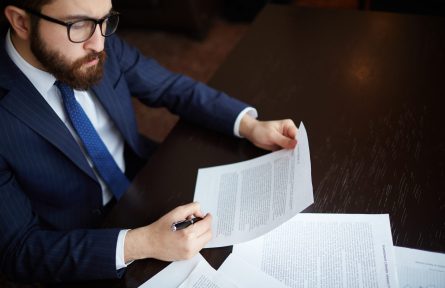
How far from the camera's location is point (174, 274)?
809 millimetres

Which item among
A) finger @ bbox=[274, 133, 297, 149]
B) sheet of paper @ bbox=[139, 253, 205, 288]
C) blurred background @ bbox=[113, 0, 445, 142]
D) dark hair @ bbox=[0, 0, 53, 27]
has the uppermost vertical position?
dark hair @ bbox=[0, 0, 53, 27]

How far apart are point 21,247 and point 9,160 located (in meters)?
0.21

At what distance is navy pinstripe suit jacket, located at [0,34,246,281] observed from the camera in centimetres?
86

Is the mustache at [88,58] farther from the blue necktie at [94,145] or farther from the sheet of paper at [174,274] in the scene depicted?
the sheet of paper at [174,274]

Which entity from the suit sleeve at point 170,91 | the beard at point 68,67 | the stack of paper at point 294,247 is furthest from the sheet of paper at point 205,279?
the beard at point 68,67

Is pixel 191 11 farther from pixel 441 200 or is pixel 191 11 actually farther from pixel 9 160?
pixel 441 200

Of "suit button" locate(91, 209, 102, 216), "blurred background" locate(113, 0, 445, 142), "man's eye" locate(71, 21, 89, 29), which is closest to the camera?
"man's eye" locate(71, 21, 89, 29)

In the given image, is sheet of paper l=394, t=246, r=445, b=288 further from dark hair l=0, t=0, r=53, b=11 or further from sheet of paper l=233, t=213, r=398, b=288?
dark hair l=0, t=0, r=53, b=11

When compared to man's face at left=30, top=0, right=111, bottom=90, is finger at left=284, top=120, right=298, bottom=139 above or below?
below

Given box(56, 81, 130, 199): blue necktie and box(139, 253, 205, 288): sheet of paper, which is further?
box(56, 81, 130, 199): blue necktie

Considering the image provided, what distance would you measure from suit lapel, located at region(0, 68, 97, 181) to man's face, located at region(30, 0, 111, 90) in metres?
0.07

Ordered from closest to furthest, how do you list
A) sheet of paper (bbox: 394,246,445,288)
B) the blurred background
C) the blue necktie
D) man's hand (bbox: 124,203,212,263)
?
sheet of paper (bbox: 394,246,445,288) < man's hand (bbox: 124,203,212,263) < the blue necktie < the blurred background

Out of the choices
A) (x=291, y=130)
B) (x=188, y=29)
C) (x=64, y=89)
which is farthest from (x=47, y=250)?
(x=188, y=29)

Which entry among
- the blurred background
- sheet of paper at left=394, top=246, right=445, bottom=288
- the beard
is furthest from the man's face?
the blurred background
